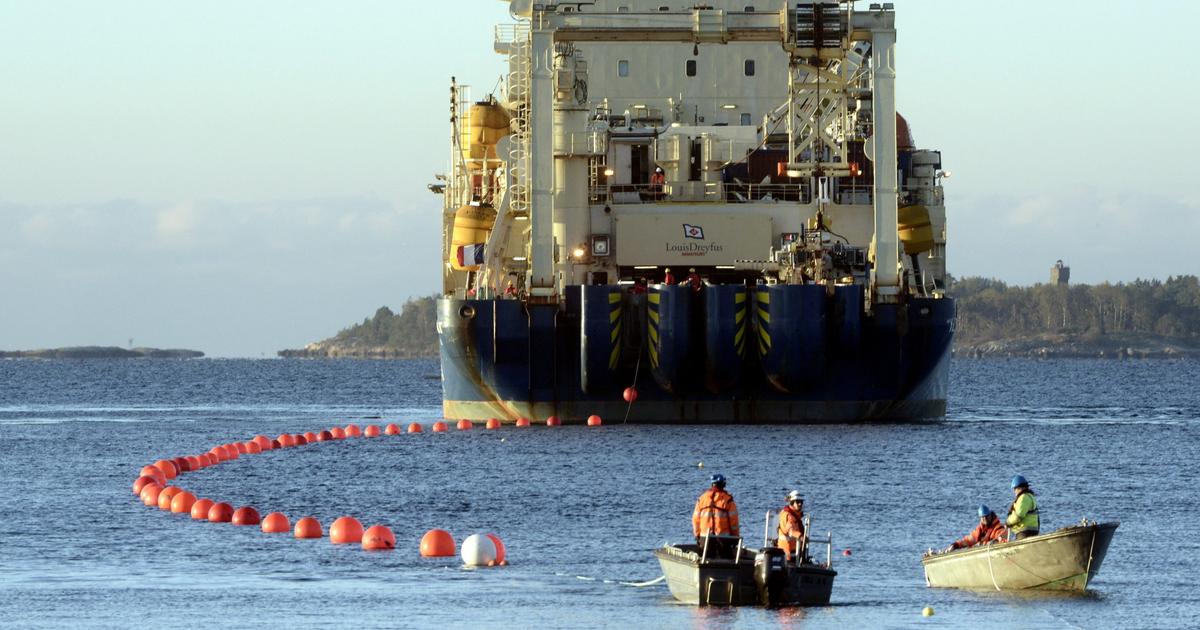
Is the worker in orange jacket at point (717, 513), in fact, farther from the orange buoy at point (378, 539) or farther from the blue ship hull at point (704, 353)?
the blue ship hull at point (704, 353)

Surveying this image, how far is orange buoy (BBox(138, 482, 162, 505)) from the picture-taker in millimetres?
45312

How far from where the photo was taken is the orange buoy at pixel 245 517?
4112 cm

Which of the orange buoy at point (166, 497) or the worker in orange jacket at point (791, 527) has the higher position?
the worker in orange jacket at point (791, 527)

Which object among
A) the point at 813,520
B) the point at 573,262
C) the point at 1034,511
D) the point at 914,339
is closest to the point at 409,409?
the point at 573,262

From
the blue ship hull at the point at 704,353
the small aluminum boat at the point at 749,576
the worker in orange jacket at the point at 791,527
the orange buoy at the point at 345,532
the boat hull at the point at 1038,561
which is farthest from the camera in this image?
the blue ship hull at the point at 704,353

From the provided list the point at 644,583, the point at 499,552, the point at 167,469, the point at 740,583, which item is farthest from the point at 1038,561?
the point at 167,469

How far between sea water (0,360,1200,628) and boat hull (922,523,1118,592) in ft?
1.13

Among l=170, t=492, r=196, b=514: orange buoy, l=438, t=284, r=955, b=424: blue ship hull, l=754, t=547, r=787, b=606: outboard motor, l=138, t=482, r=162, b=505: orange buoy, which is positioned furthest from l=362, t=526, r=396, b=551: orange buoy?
l=438, t=284, r=955, b=424: blue ship hull

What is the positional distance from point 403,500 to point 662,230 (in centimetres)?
2103

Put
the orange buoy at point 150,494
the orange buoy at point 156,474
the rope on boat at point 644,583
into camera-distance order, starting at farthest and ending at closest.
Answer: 1. the orange buoy at point 156,474
2. the orange buoy at point 150,494
3. the rope on boat at point 644,583

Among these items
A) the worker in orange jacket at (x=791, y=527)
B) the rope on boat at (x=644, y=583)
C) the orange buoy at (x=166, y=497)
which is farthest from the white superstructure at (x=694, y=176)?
the worker in orange jacket at (x=791, y=527)

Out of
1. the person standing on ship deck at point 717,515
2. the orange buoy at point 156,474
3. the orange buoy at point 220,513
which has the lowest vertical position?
the orange buoy at point 220,513

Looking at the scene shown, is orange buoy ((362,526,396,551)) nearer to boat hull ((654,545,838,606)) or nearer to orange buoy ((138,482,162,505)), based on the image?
boat hull ((654,545,838,606))

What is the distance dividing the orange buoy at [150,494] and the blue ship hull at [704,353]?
1635 centimetres
